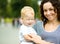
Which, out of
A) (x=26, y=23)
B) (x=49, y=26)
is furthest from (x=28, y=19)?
(x=49, y=26)

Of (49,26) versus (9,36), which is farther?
(9,36)

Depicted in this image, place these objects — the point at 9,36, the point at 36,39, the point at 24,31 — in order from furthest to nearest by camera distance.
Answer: the point at 9,36, the point at 24,31, the point at 36,39

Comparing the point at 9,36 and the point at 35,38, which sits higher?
the point at 35,38

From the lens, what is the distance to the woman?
1.87 m

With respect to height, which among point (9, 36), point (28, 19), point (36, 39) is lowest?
point (9, 36)

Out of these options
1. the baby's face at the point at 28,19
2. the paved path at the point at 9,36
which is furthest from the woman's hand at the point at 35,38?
the paved path at the point at 9,36

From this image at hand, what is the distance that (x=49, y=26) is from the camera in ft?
6.32

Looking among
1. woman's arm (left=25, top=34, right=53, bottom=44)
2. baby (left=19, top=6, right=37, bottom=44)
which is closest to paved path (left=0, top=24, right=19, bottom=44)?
baby (left=19, top=6, right=37, bottom=44)

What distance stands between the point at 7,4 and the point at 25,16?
15.3 ft

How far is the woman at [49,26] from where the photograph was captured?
1867 mm

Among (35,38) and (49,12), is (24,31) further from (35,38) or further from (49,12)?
(49,12)

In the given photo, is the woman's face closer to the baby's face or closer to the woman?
the woman

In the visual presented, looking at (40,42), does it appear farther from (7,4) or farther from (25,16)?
(7,4)

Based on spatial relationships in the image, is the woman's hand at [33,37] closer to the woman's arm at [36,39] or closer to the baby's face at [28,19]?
the woman's arm at [36,39]
